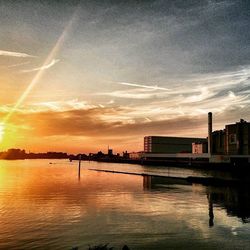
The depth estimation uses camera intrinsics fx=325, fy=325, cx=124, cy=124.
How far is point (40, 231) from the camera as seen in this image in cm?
2883

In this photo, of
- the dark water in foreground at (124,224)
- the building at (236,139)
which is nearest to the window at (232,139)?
the building at (236,139)

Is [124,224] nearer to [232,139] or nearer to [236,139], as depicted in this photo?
[236,139]

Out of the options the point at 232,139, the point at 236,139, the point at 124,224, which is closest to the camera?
the point at 124,224

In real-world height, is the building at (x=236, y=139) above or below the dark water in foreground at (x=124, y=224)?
above

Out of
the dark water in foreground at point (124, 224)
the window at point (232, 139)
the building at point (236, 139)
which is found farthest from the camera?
the window at point (232, 139)

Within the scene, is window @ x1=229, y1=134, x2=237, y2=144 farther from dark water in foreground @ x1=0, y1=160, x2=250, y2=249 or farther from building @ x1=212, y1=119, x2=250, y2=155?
dark water in foreground @ x1=0, y1=160, x2=250, y2=249

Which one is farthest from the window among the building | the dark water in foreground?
the dark water in foreground

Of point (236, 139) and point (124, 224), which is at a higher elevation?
point (236, 139)

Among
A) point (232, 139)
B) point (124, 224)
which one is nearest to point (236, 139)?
point (232, 139)

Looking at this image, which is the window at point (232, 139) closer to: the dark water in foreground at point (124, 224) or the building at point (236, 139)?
the building at point (236, 139)

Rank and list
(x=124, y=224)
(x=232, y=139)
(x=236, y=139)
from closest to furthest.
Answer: (x=124, y=224), (x=236, y=139), (x=232, y=139)

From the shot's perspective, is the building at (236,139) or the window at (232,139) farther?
the window at (232,139)

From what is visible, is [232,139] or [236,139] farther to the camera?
[232,139]

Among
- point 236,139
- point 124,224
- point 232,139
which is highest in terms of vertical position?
point 232,139
